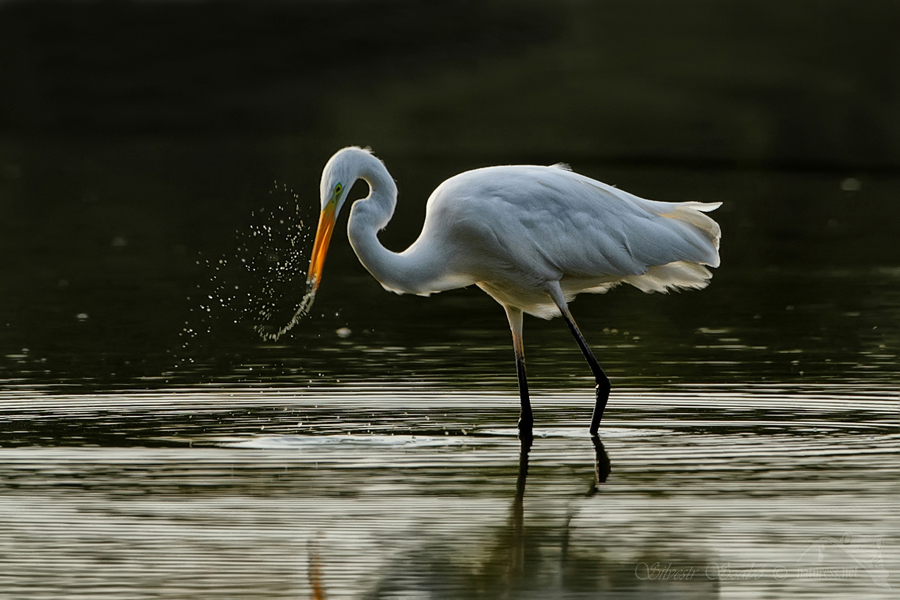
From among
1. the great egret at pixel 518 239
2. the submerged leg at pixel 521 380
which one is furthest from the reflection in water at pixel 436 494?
the great egret at pixel 518 239

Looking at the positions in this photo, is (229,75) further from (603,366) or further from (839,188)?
(603,366)

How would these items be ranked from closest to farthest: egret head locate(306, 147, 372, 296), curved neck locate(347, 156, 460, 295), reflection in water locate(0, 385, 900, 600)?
reflection in water locate(0, 385, 900, 600), egret head locate(306, 147, 372, 296), curved neck locate(347, 156, 460, 295)

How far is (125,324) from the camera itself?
16.4 metres

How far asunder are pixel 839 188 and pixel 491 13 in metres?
47.6

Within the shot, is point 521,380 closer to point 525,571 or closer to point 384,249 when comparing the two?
point 384,249

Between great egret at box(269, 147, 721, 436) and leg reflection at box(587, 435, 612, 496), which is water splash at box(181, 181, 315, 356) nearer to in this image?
great egret at box(269, 147, 721, 436)

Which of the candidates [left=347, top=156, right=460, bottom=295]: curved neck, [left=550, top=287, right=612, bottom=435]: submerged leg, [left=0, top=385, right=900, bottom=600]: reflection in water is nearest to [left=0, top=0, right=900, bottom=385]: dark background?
[left=0, top=385, right=900, bottom=600]: reflection in water

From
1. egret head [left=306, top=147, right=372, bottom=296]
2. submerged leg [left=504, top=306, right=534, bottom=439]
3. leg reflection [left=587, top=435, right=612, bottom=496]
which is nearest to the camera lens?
leg reflection [left=587, top=435, right=612, bottom=496]

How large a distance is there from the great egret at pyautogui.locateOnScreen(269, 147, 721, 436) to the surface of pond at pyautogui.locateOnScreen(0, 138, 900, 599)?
0.84 m

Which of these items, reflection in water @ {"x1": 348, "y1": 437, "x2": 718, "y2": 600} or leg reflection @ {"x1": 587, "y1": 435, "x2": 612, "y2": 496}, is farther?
leg reflection @ {"x1": 587, "y1": 435, "x2": 612, "y2": 496}

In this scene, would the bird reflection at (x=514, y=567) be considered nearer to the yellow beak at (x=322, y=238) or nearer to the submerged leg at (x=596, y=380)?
the submerged leg at (x=596, y=380)

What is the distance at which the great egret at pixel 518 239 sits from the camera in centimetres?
1041

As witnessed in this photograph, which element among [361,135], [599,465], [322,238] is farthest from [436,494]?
[361,135]

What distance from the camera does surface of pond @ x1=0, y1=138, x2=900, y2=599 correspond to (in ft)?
23.4
